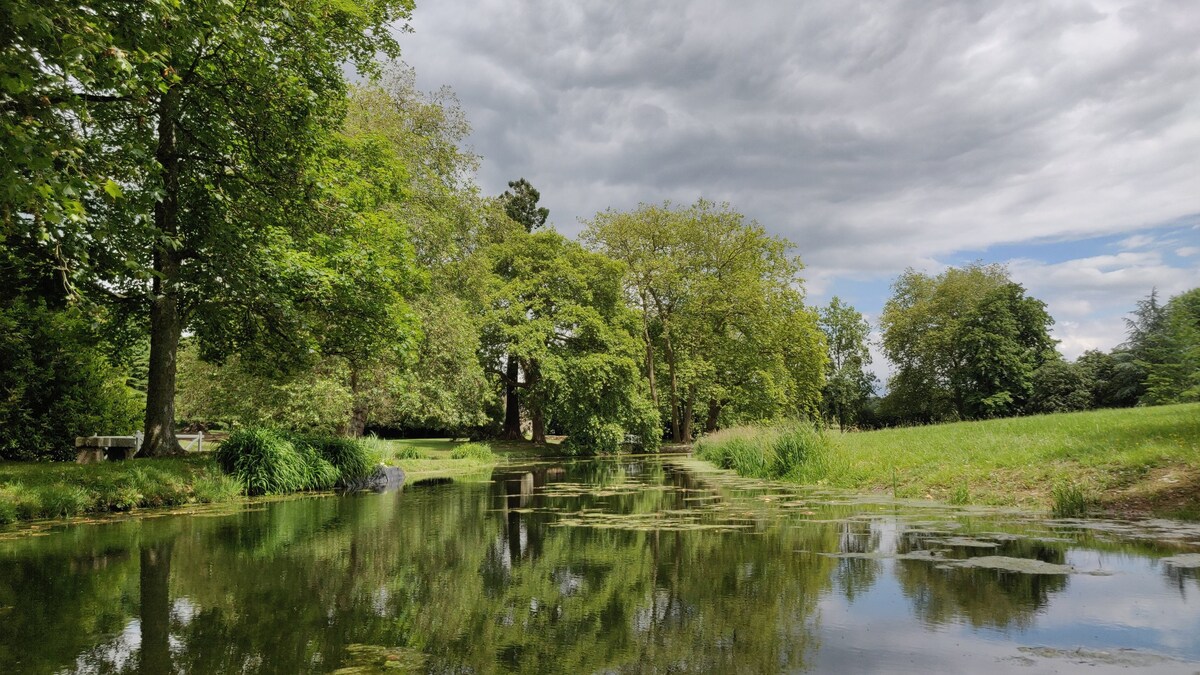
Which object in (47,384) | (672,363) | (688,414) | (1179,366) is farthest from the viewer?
(688,414)

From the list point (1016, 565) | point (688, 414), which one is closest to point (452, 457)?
point (688, 414)

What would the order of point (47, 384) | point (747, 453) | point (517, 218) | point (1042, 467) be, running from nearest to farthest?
1. point (1042, 467)
2. point (47, 384)
3. point (747, 453)
4. point (517, 218)

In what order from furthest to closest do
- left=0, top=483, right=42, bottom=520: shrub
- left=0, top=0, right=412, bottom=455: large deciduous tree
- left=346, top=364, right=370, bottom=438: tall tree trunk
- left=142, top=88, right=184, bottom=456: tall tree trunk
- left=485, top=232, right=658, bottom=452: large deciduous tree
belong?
left=485, top=232, right=658, bottom=452: large deciduous tree < left=346, top=364, right=370, bottom=438: tall tree trunk < left=142, top=88, right=184, bottom=456: tall tree trunk < left=0, top=0, right=412, bottom=455: large deciduous tree < left=0, top=483, right=42, bottom=520: shrub

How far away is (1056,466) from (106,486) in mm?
13091

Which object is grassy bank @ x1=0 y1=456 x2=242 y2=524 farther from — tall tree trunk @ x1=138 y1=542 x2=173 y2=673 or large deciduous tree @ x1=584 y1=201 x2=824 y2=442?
large deciduous tree @ x1=584 y1=201 x2=824 y2=442

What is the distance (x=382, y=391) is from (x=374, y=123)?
28.9ft

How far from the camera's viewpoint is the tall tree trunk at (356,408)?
1941 centimetres

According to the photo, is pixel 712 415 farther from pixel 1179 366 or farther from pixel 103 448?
pixel 103 448

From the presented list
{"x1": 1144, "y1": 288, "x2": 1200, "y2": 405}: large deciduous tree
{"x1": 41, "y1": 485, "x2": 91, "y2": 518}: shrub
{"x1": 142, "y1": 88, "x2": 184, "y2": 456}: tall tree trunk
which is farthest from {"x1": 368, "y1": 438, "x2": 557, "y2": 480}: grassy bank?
{"x1": 1144, "y1": 288, "x2": 1200, "y2": 405}: large deciduous tree

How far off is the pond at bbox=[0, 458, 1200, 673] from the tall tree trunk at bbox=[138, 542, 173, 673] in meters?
0.02

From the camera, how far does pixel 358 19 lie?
12453 mm

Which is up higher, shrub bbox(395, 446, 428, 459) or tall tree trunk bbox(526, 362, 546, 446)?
tall tree trunk bbox(526, 362, 546, 446)

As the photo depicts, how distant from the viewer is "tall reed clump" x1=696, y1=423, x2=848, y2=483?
1198 centimetres

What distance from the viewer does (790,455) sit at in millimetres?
13055
